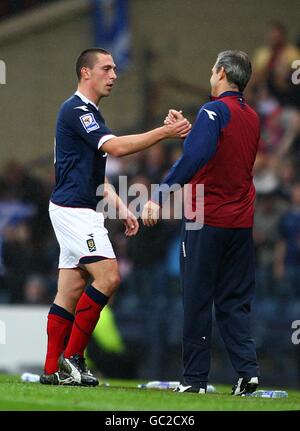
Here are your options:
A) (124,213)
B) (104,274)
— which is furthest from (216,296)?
(124,213)

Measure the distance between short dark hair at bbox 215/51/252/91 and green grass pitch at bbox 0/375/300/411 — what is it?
188 centimetres

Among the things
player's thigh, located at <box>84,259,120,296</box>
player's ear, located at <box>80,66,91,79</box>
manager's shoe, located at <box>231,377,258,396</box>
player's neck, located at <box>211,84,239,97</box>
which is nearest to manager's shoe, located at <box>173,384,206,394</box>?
manager's shoe, located at <box>231,377,258,396</box>

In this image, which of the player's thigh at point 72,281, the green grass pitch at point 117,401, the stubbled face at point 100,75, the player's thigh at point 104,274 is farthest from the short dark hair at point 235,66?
the green grass pitch at point 117,401

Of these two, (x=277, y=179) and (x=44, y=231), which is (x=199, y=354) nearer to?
(x=277, y=179)

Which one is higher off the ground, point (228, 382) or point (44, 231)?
point (44, 231)

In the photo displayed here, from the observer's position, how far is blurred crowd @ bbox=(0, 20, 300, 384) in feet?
41.7

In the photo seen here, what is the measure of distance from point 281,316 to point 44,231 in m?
4.20

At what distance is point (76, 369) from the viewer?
7.05 m

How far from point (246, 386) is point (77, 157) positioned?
5.64 ft

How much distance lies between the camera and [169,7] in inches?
641

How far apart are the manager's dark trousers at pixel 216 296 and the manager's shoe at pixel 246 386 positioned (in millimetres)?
41

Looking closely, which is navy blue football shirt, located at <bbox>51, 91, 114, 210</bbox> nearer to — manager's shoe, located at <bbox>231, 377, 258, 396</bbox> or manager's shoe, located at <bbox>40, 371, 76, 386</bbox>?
manager's shoe, located at <bbox>40, 371, 76, 386</bbox>

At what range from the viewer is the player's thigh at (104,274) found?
7059 mm

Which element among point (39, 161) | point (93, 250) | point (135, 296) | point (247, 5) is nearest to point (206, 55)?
point (247, 5)
